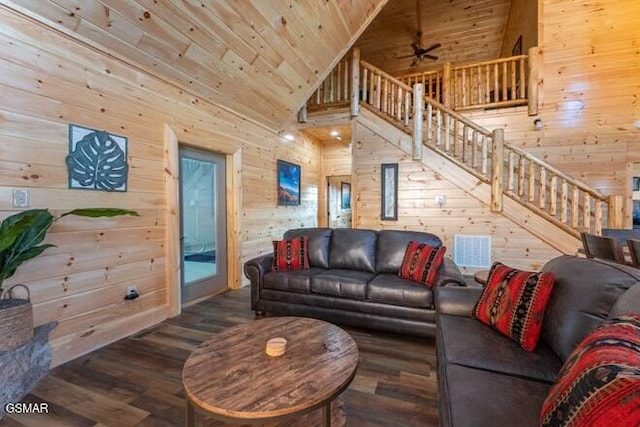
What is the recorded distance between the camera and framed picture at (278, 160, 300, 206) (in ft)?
17.6

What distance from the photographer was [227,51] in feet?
10.4

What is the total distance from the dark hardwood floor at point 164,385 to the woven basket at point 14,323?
38cm

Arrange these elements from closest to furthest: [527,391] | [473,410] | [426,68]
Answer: [473,410], [527,391], [426,68]

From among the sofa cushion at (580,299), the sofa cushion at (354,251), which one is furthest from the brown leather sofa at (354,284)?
the sofa cushion at (580,299)

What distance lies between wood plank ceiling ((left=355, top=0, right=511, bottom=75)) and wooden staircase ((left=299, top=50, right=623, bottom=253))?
1.71 metres

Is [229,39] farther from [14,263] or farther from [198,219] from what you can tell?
[14,263]

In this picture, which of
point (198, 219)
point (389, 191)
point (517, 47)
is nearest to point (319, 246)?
point (198, 219)

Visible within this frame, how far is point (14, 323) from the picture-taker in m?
1.77

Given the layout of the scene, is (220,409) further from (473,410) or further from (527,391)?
(527,391)

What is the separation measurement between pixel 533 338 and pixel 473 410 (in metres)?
0.71

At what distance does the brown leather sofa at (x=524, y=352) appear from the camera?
3.44ft

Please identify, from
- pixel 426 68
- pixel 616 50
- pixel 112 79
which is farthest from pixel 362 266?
pixel 426 68

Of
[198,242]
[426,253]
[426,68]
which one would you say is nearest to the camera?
[426,253]

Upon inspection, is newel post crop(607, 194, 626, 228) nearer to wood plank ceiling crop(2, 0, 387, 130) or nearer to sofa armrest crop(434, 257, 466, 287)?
sofa armrest crop(434, 257, 466, 287)
